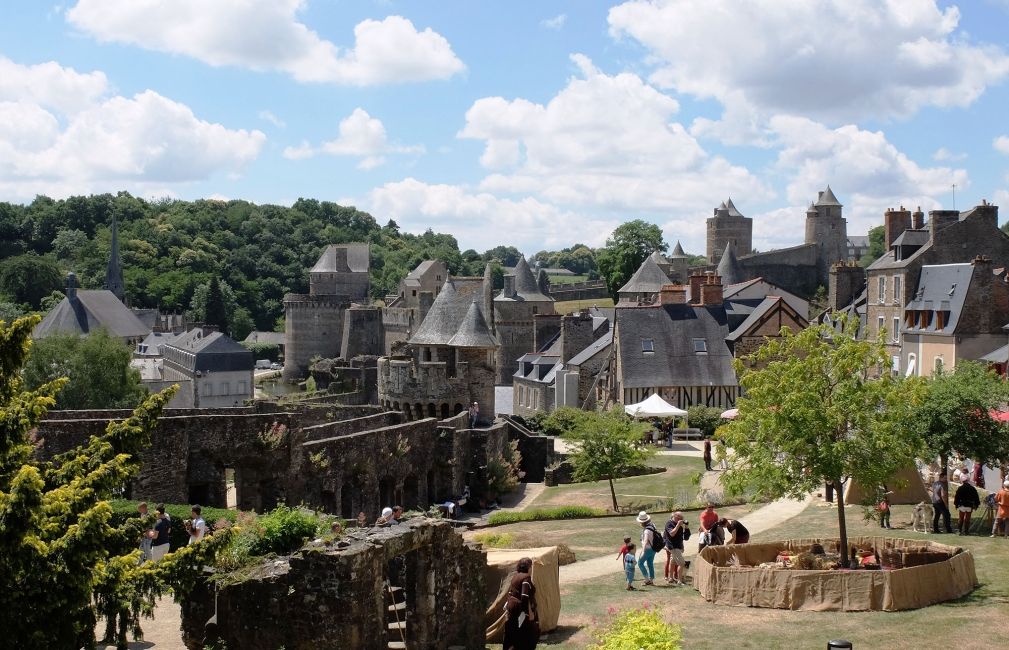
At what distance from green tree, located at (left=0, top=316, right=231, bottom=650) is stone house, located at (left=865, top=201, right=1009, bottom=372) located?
35026 millimetres

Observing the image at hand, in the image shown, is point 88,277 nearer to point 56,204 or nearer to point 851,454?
point 56,204

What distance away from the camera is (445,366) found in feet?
144

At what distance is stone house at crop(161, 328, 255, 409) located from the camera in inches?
2894

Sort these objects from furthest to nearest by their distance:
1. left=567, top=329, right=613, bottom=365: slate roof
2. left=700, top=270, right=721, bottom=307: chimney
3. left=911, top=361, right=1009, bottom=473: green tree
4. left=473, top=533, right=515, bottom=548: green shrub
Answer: left=567, top=329, right=613, bottom=365: slate roof
left=700, top=270, right=721, bottom=307: chimney
left=473, top=533, right=515, bottom=548: green shrub
left=911, top=361, right=1009, bottom=473: green tree

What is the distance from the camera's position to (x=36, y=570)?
35.4 ft

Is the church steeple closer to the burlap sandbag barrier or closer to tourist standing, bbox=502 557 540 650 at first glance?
the burlap sandbag barrier

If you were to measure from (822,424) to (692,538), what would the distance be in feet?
22.7

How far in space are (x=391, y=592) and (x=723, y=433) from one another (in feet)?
22.5

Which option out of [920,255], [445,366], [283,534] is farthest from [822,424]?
[920,255]

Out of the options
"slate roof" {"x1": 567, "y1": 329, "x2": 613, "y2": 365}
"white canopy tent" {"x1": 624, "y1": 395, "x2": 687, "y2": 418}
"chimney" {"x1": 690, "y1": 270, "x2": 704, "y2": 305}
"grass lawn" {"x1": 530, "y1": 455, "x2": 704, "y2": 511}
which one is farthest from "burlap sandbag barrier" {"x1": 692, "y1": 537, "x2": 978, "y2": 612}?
"slate roof" {"x1": 567, "y1": 329, "x2": 613, "y2": 365}

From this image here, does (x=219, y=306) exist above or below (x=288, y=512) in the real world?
above

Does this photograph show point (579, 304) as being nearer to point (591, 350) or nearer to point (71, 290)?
point (71, 290)

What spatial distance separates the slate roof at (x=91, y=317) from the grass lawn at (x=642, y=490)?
164 feet

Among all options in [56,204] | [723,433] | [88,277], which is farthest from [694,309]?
[56,204]
